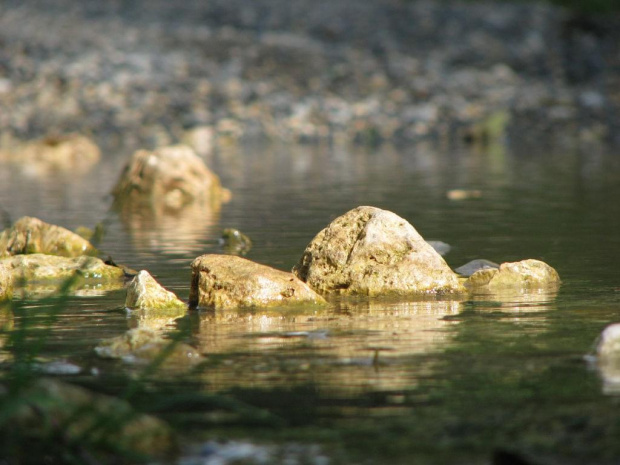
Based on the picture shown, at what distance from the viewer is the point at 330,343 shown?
503 centimetres

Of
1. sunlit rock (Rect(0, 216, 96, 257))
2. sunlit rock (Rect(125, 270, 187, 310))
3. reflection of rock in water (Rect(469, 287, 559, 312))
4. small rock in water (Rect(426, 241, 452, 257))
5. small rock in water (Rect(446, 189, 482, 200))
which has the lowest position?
reflection of rock in water (Rect(469, 287, 559, 312))

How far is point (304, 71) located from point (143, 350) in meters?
27.9

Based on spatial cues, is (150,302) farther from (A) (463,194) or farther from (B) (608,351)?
(A) (463,194)

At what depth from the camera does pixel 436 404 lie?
3961 mm

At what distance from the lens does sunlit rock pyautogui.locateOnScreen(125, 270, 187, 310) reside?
20.1 feet

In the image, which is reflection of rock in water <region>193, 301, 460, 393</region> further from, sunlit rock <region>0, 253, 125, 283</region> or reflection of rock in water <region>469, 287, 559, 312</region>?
sunlit rock <region>0, 253, 125, 283</region>

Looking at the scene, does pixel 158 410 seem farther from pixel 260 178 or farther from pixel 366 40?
pixel 366 40

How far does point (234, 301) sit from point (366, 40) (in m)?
29.5

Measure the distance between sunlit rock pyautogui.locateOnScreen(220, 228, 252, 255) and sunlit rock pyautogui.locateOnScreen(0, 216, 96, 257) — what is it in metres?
1.34

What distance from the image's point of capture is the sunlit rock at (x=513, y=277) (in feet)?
22.3

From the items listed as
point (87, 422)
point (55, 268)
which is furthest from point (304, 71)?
point (87, 422)

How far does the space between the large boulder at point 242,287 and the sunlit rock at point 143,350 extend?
1151 mm

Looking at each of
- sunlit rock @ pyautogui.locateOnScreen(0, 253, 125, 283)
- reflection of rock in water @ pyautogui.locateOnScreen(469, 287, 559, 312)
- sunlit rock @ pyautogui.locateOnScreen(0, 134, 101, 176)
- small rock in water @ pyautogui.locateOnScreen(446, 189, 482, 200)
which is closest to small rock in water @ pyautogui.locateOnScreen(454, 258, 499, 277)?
reflection of rock in water @ pyautogui.locateOnScreen(469, 287, 559, 312)

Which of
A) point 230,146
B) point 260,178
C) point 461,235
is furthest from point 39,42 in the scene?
point 461,235
